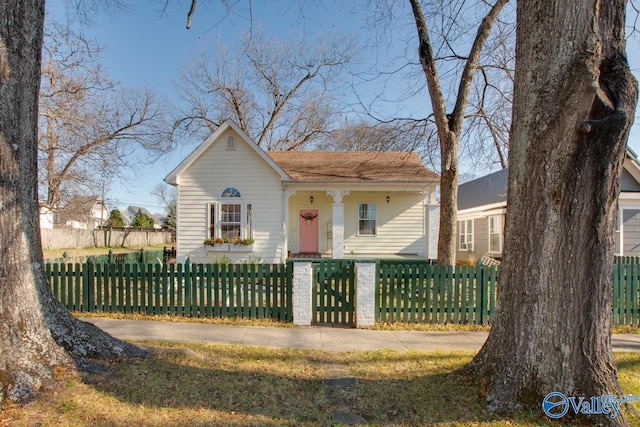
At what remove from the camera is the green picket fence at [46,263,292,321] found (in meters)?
6.92

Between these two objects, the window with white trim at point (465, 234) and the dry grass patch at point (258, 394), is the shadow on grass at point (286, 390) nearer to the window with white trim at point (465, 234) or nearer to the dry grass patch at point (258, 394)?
the dry grass patch at point (258, 394)

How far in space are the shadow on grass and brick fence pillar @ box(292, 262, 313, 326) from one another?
1.91 meters

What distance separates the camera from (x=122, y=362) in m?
3.95

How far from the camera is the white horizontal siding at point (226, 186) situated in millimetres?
12680

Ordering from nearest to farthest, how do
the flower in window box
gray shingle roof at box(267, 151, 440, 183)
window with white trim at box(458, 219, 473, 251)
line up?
the flower in window box
gray shingle roof at box(267, 151, 440, 183)
window with white trim at box(458, 219, 473, 251)

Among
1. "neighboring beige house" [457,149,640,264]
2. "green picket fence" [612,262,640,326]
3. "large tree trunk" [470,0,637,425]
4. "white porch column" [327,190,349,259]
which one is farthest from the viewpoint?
"neighboring beige house" [457,149,640,264]

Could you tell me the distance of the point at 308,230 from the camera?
49.2 ft

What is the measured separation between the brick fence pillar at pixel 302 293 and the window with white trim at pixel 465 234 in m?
14.4

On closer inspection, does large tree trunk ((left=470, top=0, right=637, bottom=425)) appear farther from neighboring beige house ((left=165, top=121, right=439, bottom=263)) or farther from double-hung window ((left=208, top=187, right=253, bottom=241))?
double-hung window ((left=208, top=187, right=253, bottom=241))

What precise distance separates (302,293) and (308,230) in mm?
8380

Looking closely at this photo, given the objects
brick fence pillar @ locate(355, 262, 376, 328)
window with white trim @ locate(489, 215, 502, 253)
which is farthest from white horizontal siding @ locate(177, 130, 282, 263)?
window with white trim @ locate(489, 215, 502, 253)

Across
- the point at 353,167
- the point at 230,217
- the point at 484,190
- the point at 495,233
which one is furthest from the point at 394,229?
the point at 484,190

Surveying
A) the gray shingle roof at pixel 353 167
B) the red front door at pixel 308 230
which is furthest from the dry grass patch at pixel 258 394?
the red front door at pixel 308 230

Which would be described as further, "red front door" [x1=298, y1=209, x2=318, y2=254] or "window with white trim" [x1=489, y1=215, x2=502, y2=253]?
"window with white trim" [x1=489, y1=215, x2=502, y2=253]
